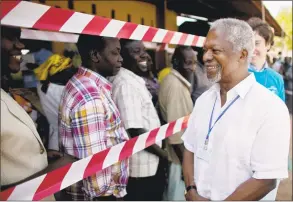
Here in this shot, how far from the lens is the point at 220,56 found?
1672mm

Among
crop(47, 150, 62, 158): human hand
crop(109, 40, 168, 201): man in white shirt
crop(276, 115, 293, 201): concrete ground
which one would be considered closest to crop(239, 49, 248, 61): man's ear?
crop(109, 40, 168, 201): man in white shirt

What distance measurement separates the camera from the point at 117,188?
2045 millimetres

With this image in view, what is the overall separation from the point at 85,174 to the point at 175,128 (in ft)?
3.53

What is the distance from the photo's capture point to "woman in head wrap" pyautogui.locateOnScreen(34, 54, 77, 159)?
2.44 m

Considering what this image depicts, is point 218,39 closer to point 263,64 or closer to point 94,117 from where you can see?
point 94,117

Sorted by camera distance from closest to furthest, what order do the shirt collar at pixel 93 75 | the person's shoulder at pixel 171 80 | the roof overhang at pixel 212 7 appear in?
the shirt collar at pixel 93 75 < the person's shoulder at pixel 171 80 < the roof overhang at pixel 212 7

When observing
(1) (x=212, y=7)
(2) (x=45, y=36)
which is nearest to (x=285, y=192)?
(2) (x=45, y=36)

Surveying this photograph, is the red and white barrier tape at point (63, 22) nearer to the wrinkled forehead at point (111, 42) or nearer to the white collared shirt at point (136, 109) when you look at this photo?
the wrinkled forehead at point (111, 42)

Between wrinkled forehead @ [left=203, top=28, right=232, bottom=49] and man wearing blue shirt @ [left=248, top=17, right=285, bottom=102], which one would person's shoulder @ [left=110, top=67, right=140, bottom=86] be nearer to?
wrinkled forehead @ [left=203, top=28, right=232, bottom=49]

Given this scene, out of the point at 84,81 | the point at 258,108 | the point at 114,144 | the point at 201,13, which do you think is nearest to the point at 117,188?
the point at 114,144

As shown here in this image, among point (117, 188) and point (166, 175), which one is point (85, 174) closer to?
point (117, 188)

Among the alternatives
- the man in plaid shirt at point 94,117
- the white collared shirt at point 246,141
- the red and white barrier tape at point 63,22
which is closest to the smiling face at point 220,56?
the white collared shirt at point 246,141

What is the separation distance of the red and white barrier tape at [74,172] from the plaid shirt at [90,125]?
0.05 metres

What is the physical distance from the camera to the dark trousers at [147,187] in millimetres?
2506
